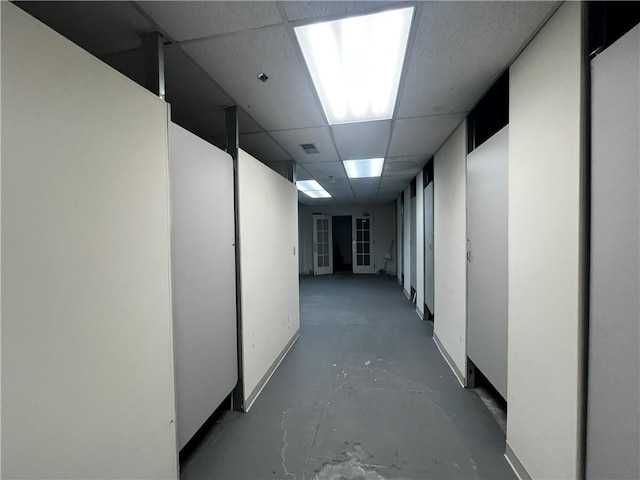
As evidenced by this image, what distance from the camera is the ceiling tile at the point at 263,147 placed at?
2781 millimetres

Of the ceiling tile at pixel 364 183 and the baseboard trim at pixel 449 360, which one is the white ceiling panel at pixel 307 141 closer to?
the ceiling tile at pixel 364 183

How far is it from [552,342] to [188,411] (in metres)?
2.03

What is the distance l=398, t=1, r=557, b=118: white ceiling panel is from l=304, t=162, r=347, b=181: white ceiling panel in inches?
77.6

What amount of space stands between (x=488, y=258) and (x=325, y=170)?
2.89 m

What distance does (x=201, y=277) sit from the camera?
66.6 inches

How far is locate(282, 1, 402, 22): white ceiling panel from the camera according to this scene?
3.80 ft

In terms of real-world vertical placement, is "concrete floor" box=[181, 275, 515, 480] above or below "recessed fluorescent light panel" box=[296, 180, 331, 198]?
below

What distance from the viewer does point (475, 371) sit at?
94.0 inches

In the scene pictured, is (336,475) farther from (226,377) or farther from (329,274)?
(329,274)

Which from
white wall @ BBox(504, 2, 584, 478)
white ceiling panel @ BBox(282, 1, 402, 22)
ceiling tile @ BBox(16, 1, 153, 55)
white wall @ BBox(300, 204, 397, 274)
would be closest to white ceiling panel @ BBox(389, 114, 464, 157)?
white wall @ BBox(504, 2, 584, 478)

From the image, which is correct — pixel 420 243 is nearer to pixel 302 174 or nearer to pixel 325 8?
pixel 302 174

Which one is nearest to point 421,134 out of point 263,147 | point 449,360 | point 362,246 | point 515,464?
point 263,147

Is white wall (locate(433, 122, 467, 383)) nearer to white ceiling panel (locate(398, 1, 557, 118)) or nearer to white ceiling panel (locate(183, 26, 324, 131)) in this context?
white ceiling panel (locate(398, 1, 557, 118))

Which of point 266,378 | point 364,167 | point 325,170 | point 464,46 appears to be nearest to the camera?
point 464,46
